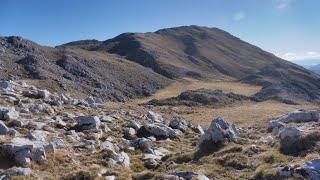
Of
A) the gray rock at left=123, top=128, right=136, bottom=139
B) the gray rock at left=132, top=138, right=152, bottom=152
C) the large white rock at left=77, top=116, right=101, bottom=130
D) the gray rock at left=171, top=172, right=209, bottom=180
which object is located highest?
the large white rock at left=77, top=116, right=101, bottom=130

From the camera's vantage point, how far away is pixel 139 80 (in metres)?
124

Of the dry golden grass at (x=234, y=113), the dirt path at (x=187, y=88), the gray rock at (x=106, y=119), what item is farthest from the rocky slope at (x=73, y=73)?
the gray rock at (x=106, y=119)

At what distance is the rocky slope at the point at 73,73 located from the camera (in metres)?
A: 82.9

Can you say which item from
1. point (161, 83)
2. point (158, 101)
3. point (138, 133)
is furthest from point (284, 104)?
point (138, 133)

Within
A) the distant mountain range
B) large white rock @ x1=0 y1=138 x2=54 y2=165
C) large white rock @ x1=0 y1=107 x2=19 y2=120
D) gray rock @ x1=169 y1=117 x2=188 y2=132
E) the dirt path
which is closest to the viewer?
large white rock @ x1=0 y1=138 x2=54 y2=165

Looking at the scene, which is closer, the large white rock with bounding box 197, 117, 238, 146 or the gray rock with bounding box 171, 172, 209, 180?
the gray rock with bounding box 171, 172, 209, 180

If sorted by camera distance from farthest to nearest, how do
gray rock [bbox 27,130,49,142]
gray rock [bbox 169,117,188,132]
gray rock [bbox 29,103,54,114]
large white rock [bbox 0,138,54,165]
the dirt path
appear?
the dirt path → gray rock [bbox 169,117,188,132] → gray rock [bbox 29,103,54,114] → gray rock [bbox 27,130,49,142] → large white rock [bbox 0,138,54,165]

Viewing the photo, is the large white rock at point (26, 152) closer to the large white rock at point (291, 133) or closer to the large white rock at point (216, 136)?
the large white rock at point (216, 136)

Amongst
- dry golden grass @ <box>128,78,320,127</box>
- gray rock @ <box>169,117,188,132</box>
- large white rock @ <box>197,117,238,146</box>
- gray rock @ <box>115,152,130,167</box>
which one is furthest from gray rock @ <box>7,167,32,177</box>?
dry golden grass @ <box>128,78,320,127</box>

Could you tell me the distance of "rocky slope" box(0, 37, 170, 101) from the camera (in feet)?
272

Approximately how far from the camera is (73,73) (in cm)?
10206

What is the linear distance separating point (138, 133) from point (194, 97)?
232 ft

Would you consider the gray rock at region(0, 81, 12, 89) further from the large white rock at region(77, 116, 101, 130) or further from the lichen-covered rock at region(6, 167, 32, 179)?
the lichen-covered rock at region(6, 167, 32, 179)

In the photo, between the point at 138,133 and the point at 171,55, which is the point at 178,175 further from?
the point at 171,55
